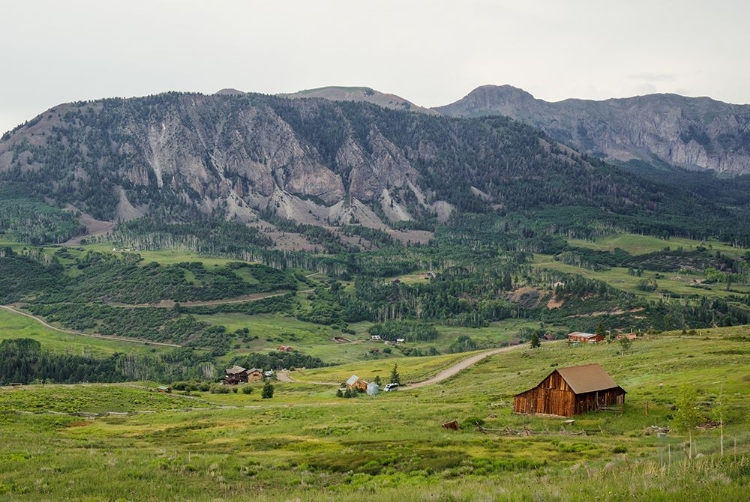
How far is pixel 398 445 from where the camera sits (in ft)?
156

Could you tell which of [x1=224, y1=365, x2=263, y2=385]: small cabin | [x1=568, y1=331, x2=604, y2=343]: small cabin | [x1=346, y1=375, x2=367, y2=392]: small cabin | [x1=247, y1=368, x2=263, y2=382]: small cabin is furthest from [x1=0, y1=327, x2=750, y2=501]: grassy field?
[x1=247, y1=368, x2=263, y2=382]: small cabin

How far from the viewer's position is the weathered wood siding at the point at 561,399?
60.9 metres

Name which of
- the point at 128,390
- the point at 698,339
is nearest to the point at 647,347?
the point at 698,339

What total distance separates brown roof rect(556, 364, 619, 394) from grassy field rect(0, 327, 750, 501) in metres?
2.69

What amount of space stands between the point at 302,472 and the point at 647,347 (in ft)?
276

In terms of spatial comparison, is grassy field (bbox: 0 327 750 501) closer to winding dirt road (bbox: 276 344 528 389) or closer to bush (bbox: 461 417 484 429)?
bush (bbox: 461 417 484 429)

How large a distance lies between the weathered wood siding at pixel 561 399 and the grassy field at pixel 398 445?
1.85m

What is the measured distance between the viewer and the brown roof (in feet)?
201

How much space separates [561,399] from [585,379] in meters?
3.17

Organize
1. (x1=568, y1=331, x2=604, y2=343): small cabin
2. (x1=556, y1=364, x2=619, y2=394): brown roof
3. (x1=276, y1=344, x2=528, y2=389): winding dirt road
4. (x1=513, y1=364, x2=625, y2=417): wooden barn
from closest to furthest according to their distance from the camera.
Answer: (x1=513, y1=364, x2=625, y2=417): wooden barn, (x1=556, y1=364, x2=619, y2=394): brown roof, (x1=276, y1=344, x2=528, y2=389): winding dirt road, (x1=568, y1=331, x2=604, y2=343): small cabin

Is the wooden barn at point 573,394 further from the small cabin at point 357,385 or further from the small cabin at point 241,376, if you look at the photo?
the small cabin at point 241,376

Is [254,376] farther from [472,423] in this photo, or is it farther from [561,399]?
[561,399]

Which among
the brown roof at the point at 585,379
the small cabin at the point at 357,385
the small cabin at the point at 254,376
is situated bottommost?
the small cabin at the point at 254,376

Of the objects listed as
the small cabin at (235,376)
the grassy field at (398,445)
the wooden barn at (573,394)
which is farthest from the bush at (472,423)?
the small cabin at (235,376)
